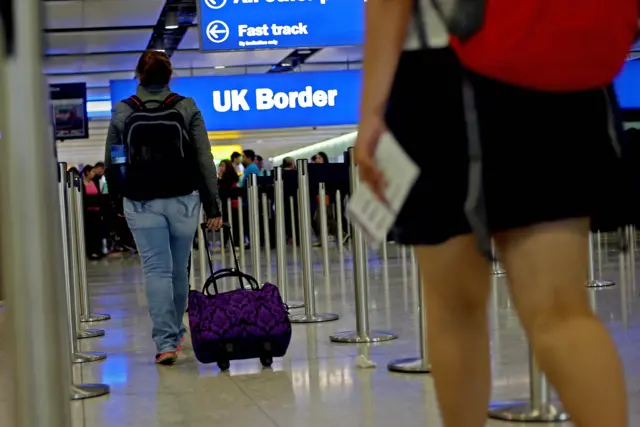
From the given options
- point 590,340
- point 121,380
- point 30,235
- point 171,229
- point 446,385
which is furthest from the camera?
point 171,229

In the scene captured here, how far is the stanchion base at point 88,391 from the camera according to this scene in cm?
409

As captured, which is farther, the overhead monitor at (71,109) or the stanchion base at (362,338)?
the overhead monitor at (71,109)

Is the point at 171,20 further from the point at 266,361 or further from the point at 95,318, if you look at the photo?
the point at 266,361

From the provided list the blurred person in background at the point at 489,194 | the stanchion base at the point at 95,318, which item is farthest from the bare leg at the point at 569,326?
the stanchion base at the point at 95,318

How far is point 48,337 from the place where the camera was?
1.11m

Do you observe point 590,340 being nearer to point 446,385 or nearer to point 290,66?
point 446,385

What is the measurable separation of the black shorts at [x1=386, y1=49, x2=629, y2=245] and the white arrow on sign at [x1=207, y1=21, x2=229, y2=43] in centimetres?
853

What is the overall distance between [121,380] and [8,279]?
3.46 meters

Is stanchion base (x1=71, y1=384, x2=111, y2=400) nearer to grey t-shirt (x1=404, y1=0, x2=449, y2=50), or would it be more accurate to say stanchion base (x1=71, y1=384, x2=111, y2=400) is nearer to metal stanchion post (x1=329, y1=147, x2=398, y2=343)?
metal stanchion post (x1=329, y1=147, x2=398, y2=343)

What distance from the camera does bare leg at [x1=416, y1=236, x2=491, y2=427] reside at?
1879 mm

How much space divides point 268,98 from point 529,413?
444 inches

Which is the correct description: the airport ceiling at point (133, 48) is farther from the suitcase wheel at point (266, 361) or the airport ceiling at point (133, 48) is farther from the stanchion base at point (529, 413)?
the stanchion base at point (529, 413)

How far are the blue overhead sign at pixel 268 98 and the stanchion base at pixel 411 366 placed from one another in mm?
9692

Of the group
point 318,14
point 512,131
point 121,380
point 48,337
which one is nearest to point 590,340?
point 512,131
